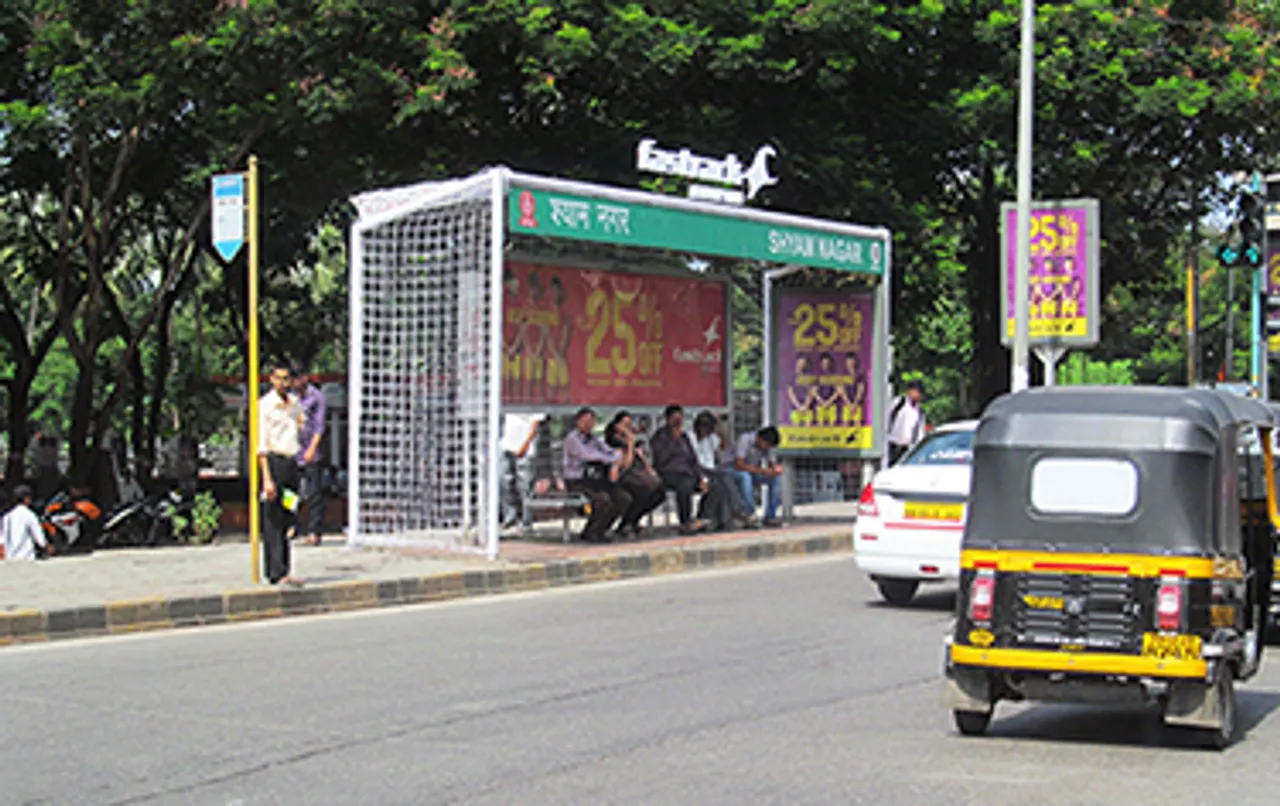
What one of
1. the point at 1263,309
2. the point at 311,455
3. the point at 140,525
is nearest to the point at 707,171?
the point at 311,455

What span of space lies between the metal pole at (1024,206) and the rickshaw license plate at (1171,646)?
1535cm

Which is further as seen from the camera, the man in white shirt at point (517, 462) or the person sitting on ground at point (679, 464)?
the person sitting on ground at point (679, 464)

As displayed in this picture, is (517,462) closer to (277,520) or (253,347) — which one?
(253,347)

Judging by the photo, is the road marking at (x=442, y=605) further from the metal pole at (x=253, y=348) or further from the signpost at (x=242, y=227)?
the signpost at (x=242, y=227)

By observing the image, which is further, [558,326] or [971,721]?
[558,326]

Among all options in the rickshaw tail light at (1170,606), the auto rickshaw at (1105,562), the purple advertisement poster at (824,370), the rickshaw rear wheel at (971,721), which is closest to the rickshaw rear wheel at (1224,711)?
the auto rickshaw at (1105,562)

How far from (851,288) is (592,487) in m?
4.97

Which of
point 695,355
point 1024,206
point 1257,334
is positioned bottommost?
point 695,355

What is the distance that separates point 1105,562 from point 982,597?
606 millimetres

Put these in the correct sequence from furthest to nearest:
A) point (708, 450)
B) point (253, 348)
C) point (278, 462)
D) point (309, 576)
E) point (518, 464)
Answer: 1. point (708, 450)
2. point (518, 464)
3. point (309, 576)
4. point (253, 348)
5. point (278, 462)

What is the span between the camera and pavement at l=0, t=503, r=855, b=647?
12039mm

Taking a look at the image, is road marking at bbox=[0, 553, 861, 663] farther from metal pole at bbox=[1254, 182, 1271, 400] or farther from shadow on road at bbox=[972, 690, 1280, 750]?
metal pole at bbox=[1254, 182, 1271, 400]

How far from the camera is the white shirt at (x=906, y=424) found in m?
24.1

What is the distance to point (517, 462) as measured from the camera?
19531 millimetres
